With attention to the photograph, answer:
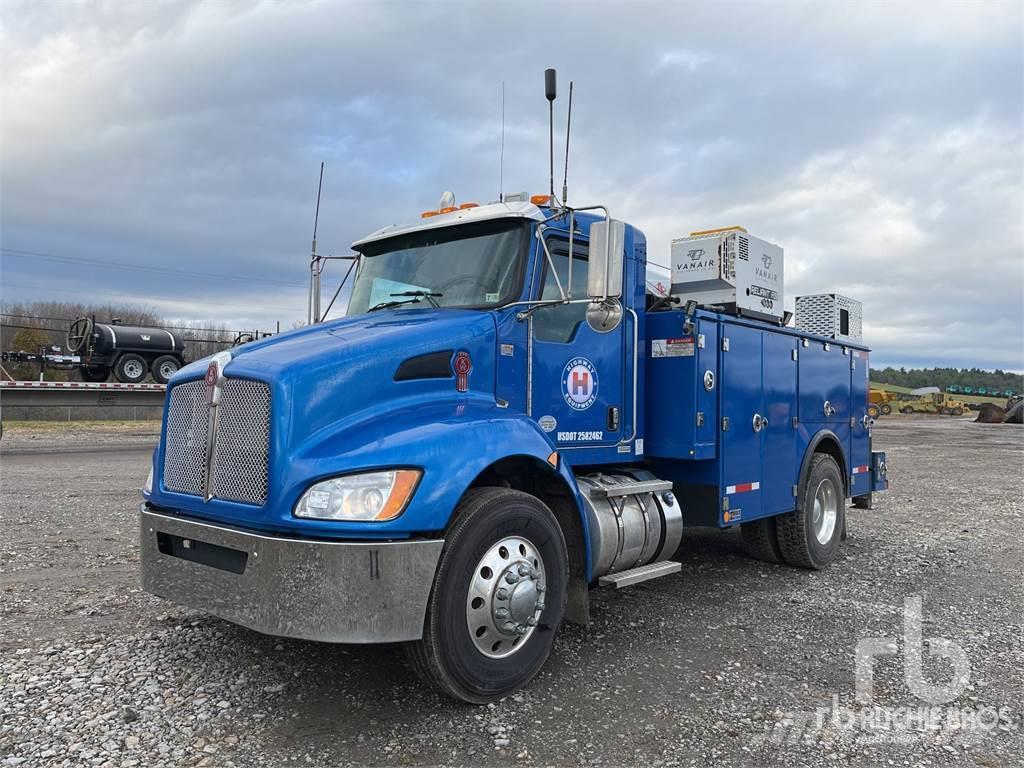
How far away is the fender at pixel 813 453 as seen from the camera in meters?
6.95

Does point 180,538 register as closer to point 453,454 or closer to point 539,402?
point 453,454

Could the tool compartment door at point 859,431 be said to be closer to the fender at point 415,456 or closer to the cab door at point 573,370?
the cab door at point 573,370

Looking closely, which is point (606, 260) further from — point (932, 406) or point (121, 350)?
point (932, 406)

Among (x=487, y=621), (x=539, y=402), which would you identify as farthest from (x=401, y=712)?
(x=539, y=402)

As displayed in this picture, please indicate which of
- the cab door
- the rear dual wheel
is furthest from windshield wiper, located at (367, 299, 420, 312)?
the rear dual wheel

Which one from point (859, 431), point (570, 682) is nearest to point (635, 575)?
point (570, 682)

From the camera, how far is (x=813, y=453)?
23.7 feet

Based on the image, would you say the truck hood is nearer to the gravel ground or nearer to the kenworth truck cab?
the kenworth truck cab

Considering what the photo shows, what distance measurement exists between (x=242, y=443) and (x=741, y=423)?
3881 millimetres

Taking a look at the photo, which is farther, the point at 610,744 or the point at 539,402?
the point at 539,402

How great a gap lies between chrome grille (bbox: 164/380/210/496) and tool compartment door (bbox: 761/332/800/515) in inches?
172

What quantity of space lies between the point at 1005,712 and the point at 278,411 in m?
3.83

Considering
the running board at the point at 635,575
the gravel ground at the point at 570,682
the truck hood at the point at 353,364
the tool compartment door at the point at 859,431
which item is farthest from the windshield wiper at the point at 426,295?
the tool compartment door at the point at 859,431

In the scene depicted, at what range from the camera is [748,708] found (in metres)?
3.83
